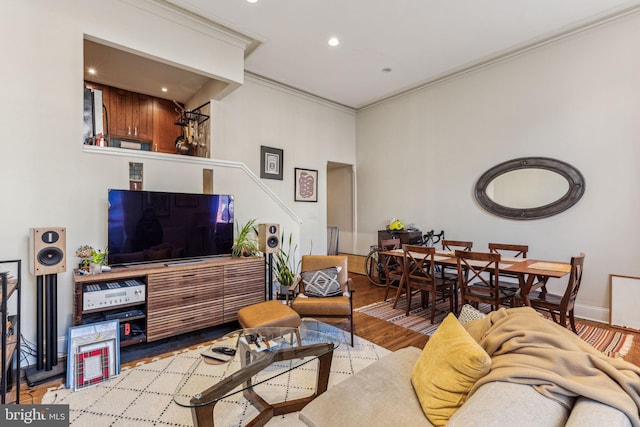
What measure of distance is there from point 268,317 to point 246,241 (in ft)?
4.65

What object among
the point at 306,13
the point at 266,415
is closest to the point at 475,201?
the point at 306,13

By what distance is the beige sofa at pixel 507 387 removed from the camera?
3.01 feet

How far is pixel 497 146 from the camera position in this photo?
176 inches

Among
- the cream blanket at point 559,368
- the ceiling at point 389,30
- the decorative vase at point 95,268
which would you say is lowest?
the cream blanket at point 559,368

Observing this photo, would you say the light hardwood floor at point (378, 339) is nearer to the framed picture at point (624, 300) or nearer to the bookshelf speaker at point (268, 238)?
the framed picture at point (624, 300)

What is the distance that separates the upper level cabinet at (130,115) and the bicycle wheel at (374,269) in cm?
449

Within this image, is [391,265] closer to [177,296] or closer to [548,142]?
[548,142]

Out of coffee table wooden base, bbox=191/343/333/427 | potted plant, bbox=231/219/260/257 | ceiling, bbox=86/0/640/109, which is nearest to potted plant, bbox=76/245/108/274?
potted plant, bbox=231/219/260/257

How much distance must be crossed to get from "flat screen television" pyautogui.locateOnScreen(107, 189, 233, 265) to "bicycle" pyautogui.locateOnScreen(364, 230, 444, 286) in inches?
109

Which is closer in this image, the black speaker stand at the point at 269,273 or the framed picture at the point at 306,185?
the black speaker stand at the point at 269,273

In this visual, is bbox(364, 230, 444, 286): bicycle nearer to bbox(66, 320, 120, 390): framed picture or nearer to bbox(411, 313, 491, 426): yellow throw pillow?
bbox(411, 313, 491, 426): yellow throw pillow

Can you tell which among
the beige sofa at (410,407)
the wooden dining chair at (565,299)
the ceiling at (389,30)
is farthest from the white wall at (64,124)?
the wooden dining chair at (565,299)

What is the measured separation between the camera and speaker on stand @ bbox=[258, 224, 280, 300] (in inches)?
146

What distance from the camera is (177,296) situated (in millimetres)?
2943
